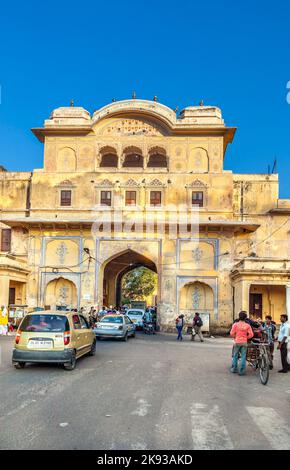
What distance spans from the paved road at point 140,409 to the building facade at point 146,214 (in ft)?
63.2

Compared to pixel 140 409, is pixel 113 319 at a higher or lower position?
higher

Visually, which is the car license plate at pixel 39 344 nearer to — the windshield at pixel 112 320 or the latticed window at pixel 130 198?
the windshield at pixel 112 320

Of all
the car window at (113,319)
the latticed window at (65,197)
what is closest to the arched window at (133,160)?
the latticed window at (65,197)

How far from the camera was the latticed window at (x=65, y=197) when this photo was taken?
32.6m

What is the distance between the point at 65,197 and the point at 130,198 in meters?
4.55

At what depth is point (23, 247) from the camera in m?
32.9

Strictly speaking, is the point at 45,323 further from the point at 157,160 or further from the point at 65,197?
the point at 157,160

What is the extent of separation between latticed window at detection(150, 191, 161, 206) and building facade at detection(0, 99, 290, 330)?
7 centimetres

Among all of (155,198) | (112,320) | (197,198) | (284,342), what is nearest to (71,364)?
(284,342)

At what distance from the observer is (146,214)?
105 feet

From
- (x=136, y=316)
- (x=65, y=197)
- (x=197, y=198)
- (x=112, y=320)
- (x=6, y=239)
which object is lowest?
(x=136, y=316)
